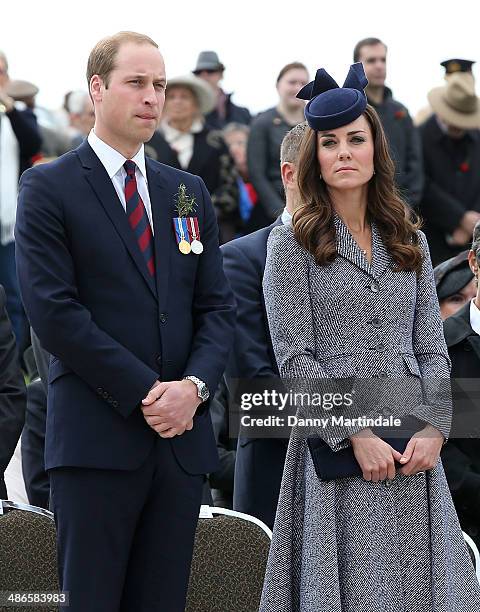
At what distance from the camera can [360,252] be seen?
13.5 feet

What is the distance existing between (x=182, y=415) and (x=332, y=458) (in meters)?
0.53

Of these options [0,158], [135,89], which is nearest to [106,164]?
[135,89]

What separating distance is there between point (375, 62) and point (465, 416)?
539 cm

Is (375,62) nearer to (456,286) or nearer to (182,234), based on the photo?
(456,286)

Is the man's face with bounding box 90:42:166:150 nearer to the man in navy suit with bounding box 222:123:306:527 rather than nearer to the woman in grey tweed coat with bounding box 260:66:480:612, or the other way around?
the woman in grey tweed coat with bounding box 260:66:480:612

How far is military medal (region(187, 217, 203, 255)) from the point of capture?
3.92m

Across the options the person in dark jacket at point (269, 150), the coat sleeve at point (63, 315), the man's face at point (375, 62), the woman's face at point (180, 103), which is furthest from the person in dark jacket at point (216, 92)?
the coat sleeve at point (63, 315)

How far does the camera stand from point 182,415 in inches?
145

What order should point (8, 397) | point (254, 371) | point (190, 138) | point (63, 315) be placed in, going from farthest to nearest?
point (190, 138), point (254, 371), point (8, 397), point (63, 315)

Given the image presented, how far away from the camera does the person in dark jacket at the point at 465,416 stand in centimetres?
491

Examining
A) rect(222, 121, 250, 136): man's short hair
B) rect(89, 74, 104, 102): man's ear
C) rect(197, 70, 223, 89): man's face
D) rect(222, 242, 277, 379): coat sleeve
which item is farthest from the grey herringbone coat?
rect(197, 70, 223, 89): man's face

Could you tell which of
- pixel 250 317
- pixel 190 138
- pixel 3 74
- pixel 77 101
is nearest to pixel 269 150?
pixel 190 138

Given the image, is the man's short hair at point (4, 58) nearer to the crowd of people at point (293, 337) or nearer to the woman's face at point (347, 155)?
the crowd of people at point (293, 337)

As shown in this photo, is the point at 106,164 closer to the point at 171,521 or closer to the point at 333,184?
the point at 333,184
